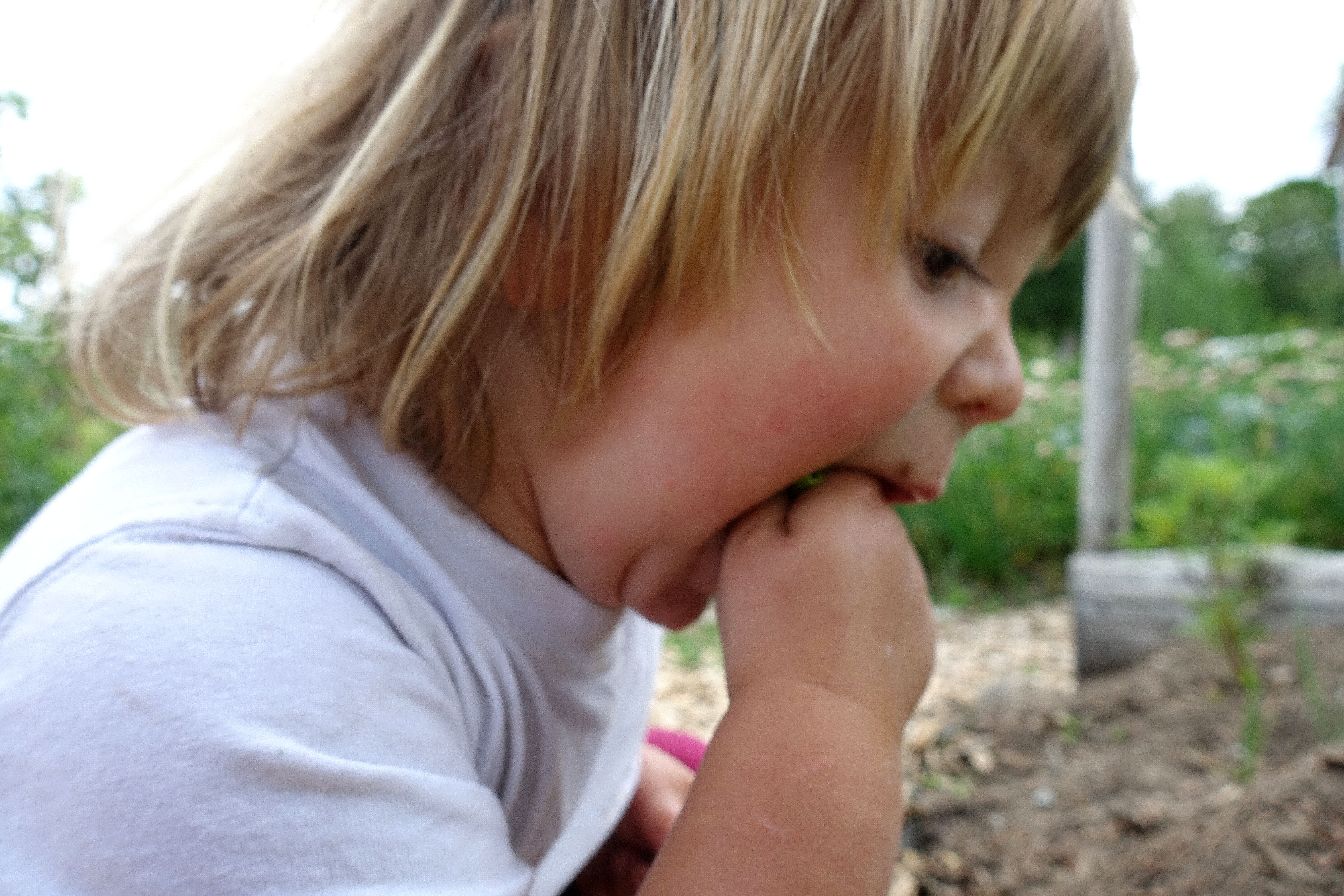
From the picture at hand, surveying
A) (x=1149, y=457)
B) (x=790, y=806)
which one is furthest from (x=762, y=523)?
(x=1149, y=457)

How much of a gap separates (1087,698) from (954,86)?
183 centimetres

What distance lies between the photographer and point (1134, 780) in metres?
1.82

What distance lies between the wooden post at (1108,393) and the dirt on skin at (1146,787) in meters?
0.81

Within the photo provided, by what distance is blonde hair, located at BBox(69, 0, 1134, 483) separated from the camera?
92 cm

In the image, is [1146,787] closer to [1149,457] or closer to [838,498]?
[838,498]

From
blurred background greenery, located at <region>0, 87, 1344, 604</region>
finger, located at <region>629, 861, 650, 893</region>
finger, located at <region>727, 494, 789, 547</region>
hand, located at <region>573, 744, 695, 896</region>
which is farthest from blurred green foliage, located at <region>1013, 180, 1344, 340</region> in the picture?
finger, located at <region>727, 494, 789, 547</region>

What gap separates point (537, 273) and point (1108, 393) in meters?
2.81

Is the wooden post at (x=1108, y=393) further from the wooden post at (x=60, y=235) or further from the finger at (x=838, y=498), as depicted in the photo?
the wooden post at (x=60, y=235)

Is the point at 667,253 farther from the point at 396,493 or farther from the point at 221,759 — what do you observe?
the point at 221,759

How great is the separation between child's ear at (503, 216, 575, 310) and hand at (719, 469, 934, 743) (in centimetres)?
32

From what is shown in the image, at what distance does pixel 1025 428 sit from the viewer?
4.62 metres

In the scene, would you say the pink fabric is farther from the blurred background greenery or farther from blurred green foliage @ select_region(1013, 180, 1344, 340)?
blurred green foliage @ select_region(1013, 180, 1344, 340)

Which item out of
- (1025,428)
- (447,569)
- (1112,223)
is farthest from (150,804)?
(1025,428)

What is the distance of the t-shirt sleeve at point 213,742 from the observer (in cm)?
72
